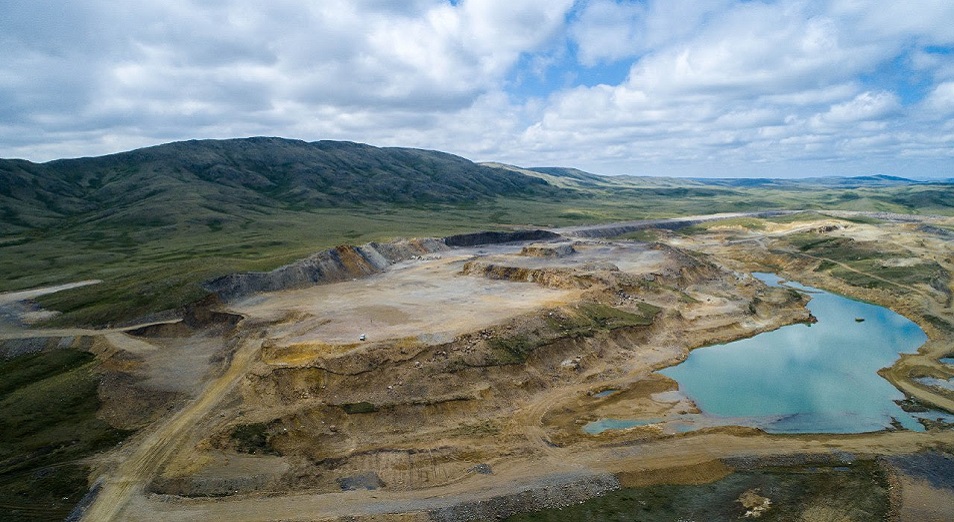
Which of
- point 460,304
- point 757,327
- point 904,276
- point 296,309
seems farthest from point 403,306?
point 904,276

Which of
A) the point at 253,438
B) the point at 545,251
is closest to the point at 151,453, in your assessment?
the point at 253,438

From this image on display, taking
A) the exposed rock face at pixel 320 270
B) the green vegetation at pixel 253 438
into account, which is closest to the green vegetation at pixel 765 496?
the green vegetation at pixel 253 438

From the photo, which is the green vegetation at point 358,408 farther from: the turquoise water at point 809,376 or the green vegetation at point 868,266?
the green vegetation at point 868,266

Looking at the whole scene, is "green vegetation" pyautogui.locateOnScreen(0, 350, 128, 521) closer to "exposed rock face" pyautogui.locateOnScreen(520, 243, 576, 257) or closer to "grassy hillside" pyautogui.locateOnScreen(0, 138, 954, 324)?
"grassy hillside" pyautogui.locateOnScreen(0, 138, 954, 324)

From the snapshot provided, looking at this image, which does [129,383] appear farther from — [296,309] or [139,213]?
[139,213]

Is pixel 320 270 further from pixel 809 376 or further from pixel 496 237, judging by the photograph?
pixel 809 376

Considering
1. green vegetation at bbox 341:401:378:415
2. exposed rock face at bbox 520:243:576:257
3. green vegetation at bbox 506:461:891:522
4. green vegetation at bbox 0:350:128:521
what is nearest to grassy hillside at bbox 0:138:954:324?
green vegetation at bbox 0:350:128:521
